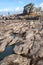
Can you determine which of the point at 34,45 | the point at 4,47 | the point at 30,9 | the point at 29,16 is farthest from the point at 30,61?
the point at 30,9

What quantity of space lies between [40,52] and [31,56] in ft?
8.68

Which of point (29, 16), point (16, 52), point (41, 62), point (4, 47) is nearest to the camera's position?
point (41, 62)

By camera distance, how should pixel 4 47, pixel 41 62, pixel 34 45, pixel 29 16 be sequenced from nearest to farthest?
pixel 41 62
pixel 34 45
pixel 4 47
pixel 29 16

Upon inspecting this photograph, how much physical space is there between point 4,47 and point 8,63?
15.8m

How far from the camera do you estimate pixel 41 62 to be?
39250 mm

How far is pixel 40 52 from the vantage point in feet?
144

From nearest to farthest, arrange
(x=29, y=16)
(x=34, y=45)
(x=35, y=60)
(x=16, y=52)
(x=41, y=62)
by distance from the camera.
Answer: (x=41, y=62)
(x=35, y=60)
(x=16, y=52)
(x=34, y=45)
(x=29, y=16)

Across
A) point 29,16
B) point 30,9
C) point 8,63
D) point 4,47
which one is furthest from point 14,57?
point 30,9

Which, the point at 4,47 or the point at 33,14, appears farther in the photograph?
the point at 33,14

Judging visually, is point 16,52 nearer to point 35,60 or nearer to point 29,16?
point 35,60

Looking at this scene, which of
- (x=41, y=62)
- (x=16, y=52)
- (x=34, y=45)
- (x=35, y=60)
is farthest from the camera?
(x=34, y=45)

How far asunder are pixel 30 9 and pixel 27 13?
4.76 metres

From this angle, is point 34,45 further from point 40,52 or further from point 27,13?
point 27,13

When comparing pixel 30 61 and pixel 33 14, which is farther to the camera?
pixel 33 14
